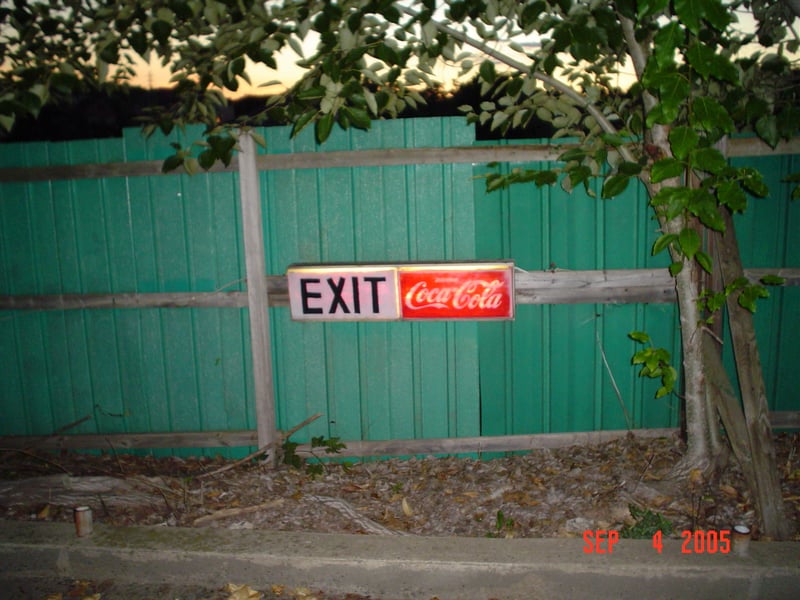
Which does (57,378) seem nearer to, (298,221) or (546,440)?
(298,221)

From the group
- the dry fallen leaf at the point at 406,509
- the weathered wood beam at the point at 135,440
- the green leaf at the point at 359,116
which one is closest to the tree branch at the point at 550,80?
the green leaf at the point at 359,116

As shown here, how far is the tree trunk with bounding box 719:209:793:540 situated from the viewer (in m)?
3.87

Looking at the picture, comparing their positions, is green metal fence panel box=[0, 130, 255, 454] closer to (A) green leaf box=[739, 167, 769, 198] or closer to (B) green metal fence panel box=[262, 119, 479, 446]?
(B) green metal fence panel box=[262, 119, 479, 446]

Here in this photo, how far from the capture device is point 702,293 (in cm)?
416

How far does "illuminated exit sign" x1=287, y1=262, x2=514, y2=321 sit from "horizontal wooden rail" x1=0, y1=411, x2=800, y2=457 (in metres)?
1.15

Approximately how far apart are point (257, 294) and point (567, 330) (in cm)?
266

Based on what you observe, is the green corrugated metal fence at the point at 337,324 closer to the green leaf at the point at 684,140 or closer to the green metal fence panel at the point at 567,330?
the green metal fence panel at the point at 567,330

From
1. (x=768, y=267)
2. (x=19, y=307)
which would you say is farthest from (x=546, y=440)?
(x=19, y=307)

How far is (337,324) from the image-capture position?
5.12 metres

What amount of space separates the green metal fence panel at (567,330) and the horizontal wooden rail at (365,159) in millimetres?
140

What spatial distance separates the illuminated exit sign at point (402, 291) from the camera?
15.5ft

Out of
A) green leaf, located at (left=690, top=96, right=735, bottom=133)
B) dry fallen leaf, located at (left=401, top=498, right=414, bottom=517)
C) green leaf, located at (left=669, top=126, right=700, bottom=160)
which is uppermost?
green leaf, located at (left=690, top=96, right=735, bottom=133)

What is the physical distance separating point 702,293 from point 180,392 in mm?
4360
